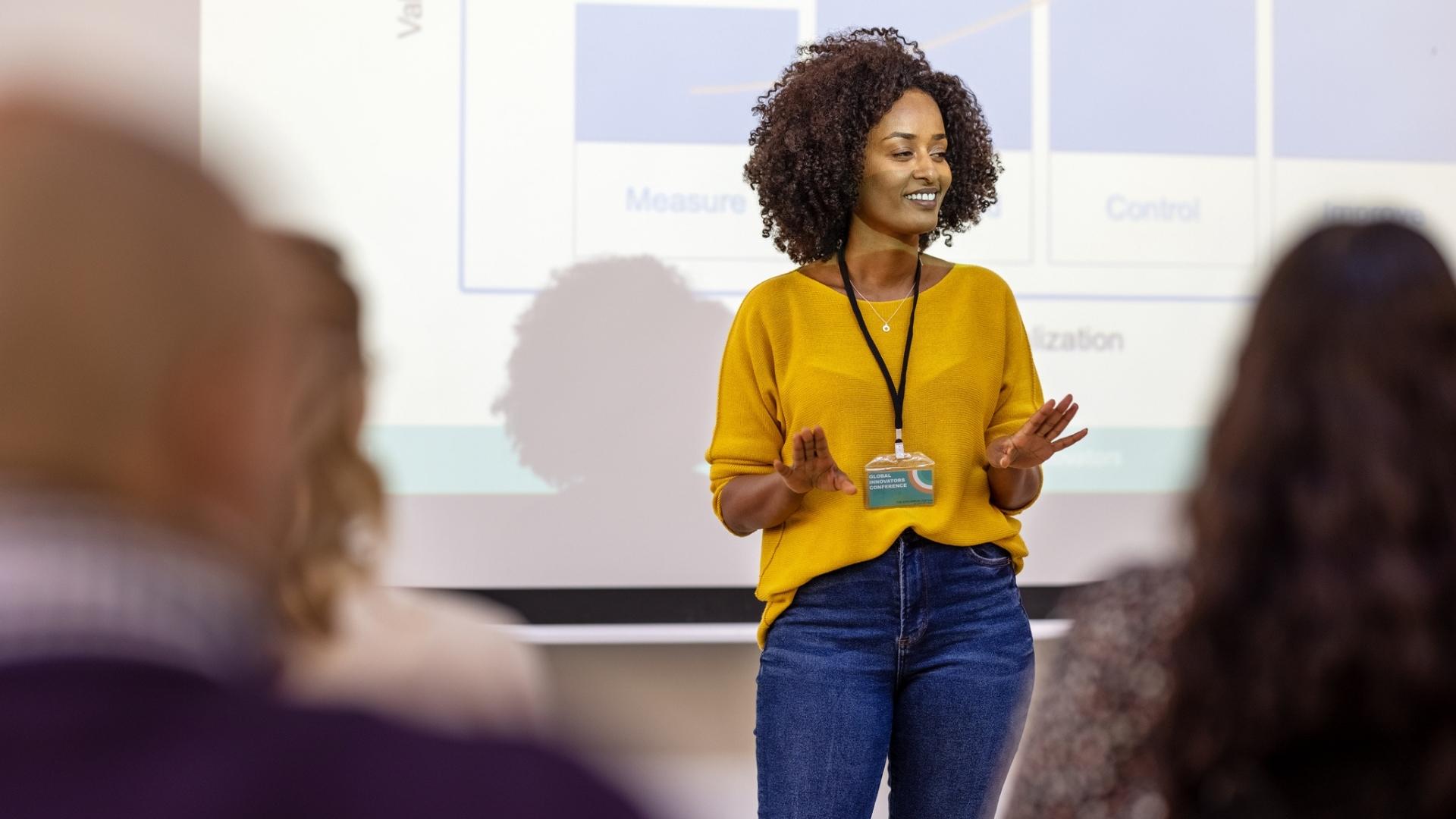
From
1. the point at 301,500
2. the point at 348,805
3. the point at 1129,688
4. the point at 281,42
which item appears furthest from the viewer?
the point at 281,42

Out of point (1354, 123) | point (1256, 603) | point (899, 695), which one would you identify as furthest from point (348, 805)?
point (1354, 123)

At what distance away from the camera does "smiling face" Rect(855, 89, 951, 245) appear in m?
2.03

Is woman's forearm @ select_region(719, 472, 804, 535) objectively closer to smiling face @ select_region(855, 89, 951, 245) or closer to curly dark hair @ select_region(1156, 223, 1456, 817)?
smiling face @ select_region(855, 89, 951, 245)

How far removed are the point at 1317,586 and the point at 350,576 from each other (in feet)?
2.26

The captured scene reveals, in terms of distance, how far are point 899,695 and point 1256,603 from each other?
1.08 metres

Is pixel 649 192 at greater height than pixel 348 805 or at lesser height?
greater

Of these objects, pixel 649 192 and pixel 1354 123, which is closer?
pixel 649 192

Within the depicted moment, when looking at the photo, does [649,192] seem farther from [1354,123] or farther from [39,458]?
[39,458]

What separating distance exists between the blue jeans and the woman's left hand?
0.50 ft

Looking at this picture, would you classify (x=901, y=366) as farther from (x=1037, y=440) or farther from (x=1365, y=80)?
(x=1365, y=80)

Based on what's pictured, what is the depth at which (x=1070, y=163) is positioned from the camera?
10.4 ft

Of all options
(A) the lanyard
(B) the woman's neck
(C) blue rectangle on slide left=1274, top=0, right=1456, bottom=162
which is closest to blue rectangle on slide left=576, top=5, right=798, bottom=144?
(B) the woman's neck

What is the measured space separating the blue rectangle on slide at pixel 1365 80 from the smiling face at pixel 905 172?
1602 mm

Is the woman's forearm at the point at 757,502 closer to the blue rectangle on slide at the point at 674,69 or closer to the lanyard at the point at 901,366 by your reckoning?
the lanyard at the point at 901,366
